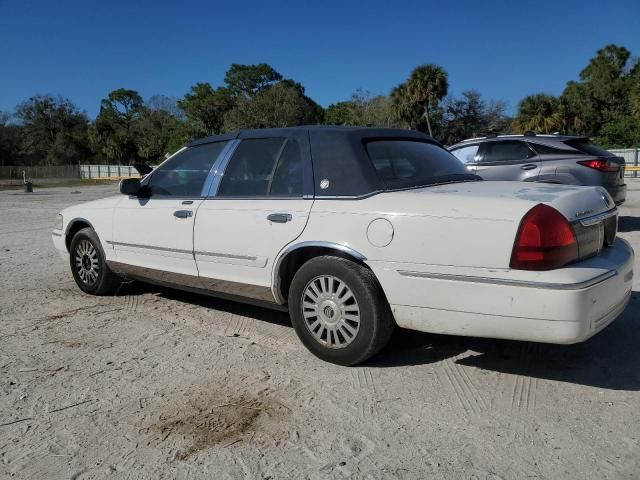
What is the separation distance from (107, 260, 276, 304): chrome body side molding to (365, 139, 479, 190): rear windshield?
46.0 inches

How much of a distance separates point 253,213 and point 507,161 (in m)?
5.94

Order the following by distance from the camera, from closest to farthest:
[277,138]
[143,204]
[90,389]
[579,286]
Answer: [579,286], [90,389], [277,138], [143,204]

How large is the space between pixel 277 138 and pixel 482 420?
2.40m

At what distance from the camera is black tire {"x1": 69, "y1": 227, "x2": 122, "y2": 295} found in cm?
531

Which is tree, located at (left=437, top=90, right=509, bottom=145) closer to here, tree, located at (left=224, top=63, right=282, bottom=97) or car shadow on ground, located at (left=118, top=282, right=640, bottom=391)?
tree, located at (left=224, top=63, right=282, bottom=97)

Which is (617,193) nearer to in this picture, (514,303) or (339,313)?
(514,303)

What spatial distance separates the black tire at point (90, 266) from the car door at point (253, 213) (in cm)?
153

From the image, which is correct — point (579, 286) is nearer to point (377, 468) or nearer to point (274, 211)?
point (377, 468)

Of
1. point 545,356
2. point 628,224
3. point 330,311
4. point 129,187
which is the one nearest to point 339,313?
point 330,311

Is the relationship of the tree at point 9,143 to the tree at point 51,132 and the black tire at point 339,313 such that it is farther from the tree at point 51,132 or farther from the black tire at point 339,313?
the black tire at point 339,313

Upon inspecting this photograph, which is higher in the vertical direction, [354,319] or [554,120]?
[554,120]

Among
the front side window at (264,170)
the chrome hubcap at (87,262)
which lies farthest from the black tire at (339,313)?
the chrome hubcap at (87,262)

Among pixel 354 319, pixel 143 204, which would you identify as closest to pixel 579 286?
pixel 354 319

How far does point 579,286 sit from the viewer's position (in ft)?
9.23
